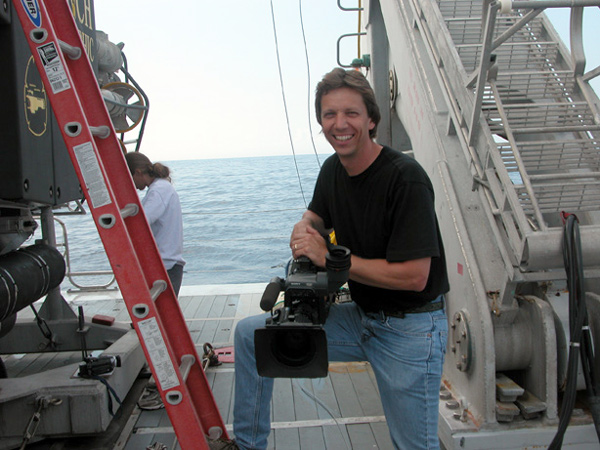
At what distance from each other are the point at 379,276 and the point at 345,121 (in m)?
0.64

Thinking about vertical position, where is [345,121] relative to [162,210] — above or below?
above

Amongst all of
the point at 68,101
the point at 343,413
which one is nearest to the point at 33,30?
the point at 68,101

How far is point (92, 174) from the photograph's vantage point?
7.30ft

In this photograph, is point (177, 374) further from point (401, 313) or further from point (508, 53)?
point (508, 53)

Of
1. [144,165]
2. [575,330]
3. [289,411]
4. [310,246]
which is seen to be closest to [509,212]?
[575,330]

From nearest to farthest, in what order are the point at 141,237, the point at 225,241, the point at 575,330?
the point at 141,237, the point at 575,330, the point at 225,241

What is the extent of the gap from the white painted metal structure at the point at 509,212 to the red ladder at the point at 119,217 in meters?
1.51

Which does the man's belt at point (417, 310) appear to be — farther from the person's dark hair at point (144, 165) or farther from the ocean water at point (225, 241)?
the ocean water at point (225, 241)

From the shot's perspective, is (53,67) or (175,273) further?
(175,273)

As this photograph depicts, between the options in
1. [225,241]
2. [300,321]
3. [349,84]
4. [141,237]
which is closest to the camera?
[300,321]

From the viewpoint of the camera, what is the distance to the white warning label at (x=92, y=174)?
2.22 meters

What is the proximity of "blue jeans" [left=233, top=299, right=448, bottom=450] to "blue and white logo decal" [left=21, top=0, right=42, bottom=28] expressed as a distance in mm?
1495

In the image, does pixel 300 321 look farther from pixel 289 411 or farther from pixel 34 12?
pixel 289 411

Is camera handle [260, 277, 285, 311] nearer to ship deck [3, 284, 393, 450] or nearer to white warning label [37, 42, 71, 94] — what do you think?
white warning label [37, 42, 71, 94]
